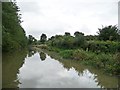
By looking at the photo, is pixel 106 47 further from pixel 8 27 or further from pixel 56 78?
pixel 56 78

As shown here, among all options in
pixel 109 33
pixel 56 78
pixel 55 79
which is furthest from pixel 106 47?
pixel 55 79

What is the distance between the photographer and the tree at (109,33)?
1374 inches

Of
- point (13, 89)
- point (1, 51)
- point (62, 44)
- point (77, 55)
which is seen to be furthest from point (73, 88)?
point (62, 44)

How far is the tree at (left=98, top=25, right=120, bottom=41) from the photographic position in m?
34.9

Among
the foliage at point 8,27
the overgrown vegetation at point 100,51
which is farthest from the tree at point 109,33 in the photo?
the foliage at point 8,27

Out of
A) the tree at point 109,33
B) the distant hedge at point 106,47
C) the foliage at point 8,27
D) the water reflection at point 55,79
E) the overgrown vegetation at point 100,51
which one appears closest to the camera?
the water reflection at point 55,79

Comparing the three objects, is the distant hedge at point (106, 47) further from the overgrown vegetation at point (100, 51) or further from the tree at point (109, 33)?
the tree at point (109, 33)

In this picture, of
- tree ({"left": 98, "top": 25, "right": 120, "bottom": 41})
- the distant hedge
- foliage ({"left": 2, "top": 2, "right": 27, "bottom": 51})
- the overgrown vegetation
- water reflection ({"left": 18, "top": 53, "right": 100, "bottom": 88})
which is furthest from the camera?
tree ({"left": 98, "top": 25, "right": 120, "bottom": 41})

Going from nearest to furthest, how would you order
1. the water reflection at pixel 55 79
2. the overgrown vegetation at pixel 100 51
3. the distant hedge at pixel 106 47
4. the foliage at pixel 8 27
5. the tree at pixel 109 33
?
1. the water reflection at pixel 55 79
2. the overgrown vegetation at pixel 100 51
3. the distant hedge at pixel 106 47
4. the foliage at pixel 8 27
5. the tree at pixel 109 33

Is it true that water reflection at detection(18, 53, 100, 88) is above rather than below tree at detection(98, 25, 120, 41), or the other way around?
below

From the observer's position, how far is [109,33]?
116 ft

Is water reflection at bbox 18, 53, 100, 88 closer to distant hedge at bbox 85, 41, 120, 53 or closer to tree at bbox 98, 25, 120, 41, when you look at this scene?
distant hedge at bbox 85, 41, 120, 53

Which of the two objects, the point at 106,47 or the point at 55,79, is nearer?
the point at 55,79

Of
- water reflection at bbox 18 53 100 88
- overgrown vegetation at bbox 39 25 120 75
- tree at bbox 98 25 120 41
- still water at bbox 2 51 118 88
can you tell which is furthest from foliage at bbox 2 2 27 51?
tree at bbox 98 25 120 41
